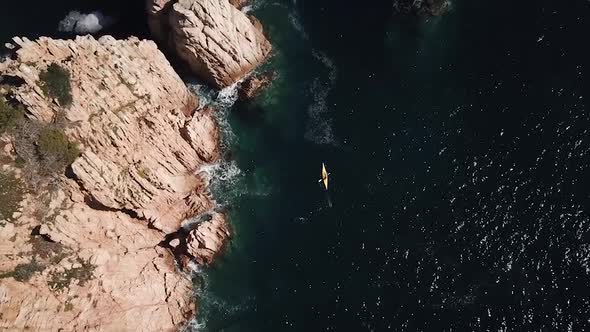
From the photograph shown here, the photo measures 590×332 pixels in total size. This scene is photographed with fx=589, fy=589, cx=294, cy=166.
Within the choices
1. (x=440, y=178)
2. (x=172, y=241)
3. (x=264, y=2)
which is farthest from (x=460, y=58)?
(x=172, y=241)

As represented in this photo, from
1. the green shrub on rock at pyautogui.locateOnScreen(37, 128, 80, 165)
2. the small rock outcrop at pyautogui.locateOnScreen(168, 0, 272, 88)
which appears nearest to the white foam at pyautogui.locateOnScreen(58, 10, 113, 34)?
the small rock outcrop at pyautogui.locateOnScreen(168, 0, 272, 88)

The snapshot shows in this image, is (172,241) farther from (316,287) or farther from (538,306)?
(538,306)

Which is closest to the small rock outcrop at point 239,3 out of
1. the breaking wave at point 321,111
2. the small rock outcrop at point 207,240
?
the breaking wave at point 321,111

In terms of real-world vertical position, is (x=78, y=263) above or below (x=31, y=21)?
below

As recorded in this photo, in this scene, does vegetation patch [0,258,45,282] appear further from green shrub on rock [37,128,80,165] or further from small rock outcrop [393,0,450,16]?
small rock outcrop [393,0,450,16]

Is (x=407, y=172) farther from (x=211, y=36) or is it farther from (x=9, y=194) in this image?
(x=9, y=194)

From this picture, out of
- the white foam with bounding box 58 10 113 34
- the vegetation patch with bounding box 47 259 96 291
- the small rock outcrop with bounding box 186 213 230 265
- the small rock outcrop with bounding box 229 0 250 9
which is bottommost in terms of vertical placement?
→ the small rock outcrop with bounding box 186 213 230 265
